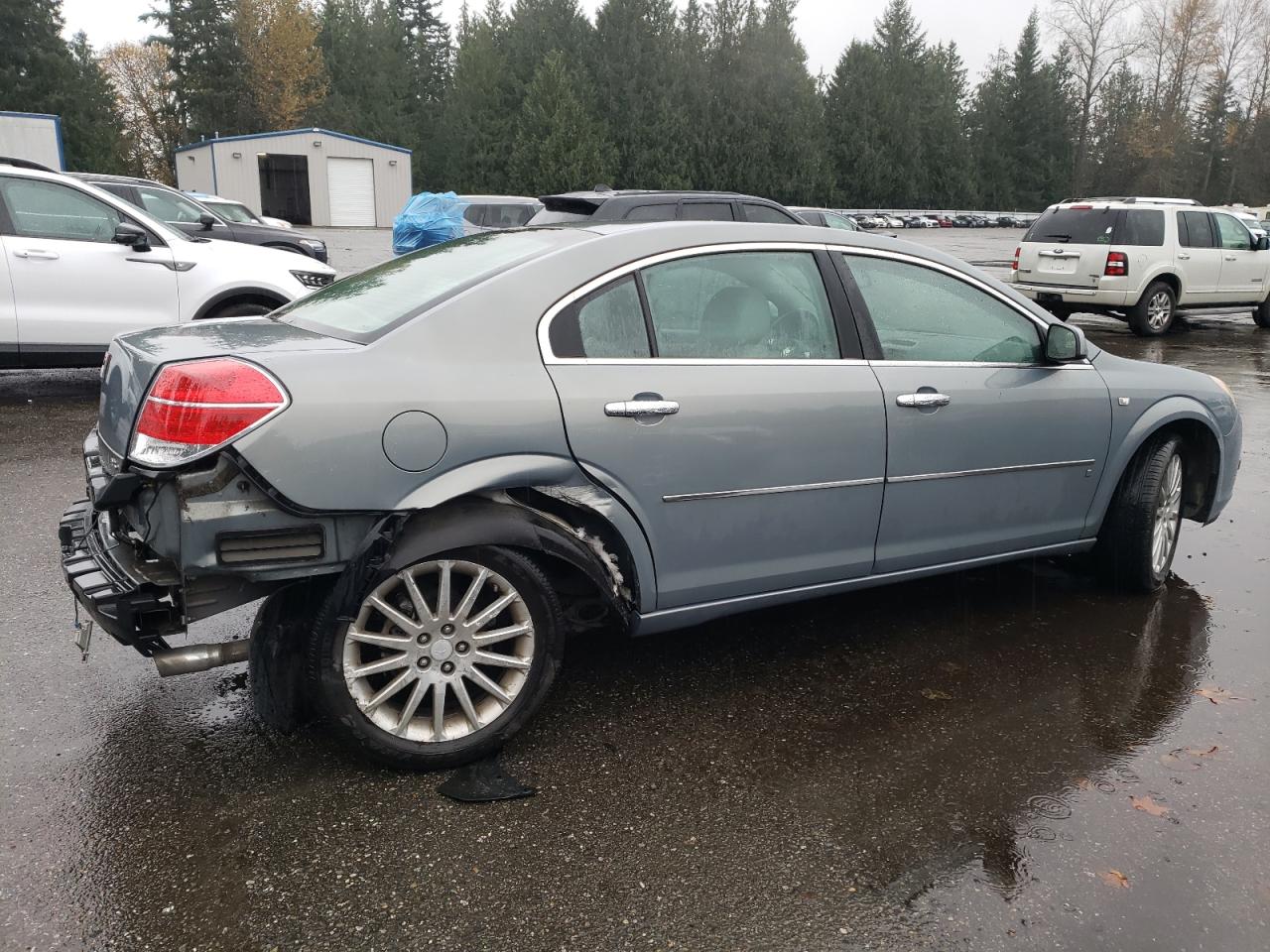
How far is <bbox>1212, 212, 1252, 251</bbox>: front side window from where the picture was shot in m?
16.1

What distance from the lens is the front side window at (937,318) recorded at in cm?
398

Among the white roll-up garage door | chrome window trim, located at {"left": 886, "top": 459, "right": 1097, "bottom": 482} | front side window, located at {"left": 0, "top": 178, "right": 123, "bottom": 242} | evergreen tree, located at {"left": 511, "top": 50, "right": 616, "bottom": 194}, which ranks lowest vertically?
chrome window trim, located at {"left": 886, "top": 459, "right": 1097, "bottom": 482}

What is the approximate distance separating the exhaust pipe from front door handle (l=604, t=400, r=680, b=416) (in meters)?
1.32

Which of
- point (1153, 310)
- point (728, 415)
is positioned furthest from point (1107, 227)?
point (728, 415)

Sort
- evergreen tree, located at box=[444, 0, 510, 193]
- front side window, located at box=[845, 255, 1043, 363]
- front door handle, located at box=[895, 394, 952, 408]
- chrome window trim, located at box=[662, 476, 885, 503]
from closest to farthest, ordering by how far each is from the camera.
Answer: chrome window trim, located at box=[662, 476, 885, 503], front door handle, located at box=[895, 394, 952, 408], front side window, located at box=[845, 255, 1043, 363], evergreen tree, located at box=[444, 0, 510, 193]

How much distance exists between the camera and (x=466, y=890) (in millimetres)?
2623

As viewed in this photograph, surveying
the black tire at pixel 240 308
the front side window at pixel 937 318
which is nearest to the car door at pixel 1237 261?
the front side window at pixel 937 318

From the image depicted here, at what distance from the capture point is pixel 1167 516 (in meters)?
4.86

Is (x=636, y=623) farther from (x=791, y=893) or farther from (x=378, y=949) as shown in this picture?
(x=378, y=949)

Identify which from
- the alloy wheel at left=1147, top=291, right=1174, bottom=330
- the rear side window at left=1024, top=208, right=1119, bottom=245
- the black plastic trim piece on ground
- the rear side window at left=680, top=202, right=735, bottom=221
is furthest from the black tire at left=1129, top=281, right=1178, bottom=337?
the black plastic trim piece on ground

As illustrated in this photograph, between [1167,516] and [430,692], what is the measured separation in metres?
3.52

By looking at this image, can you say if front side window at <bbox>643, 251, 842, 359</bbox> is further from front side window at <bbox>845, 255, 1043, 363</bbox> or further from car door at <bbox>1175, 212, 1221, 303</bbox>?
car door at <bbox>1175, 212, 1221, 303</bbox>

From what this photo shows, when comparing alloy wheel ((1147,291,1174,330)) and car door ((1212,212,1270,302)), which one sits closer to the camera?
alloy wheel ((1147,291,1174,330))

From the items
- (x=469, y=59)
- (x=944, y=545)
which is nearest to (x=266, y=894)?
(x=944, y=545)
